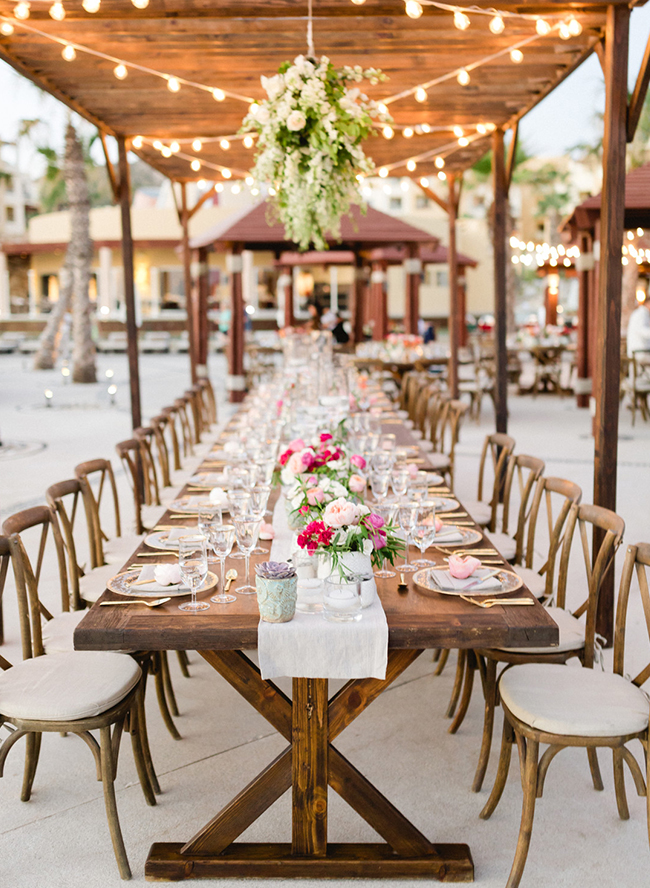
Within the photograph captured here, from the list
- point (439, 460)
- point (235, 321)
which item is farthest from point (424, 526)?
point (235, 321)

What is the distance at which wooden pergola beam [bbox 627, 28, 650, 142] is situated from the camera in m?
4.07

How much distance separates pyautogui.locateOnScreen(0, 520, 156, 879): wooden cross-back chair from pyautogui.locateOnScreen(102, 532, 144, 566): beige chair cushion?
941mm

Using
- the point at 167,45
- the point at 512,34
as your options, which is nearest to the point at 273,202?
Result: the point at 167,45

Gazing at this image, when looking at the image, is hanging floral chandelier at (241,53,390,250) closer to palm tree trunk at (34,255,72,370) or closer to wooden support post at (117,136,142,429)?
wooden support post at (117,136,142,429)

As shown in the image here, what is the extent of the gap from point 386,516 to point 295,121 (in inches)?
87.0

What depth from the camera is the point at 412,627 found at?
2443 mm

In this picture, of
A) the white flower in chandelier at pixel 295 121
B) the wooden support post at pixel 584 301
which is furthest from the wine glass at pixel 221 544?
the wooden support post at pixel 584 301

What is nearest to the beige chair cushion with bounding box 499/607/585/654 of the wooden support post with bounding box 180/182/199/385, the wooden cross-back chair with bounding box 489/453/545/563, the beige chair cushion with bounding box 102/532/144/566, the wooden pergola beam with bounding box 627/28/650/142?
the wooden cross-back chair with bounding box 489/453/545/563

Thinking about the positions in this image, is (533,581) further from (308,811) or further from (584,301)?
(584,301)

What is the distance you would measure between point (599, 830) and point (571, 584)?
8.07 ft

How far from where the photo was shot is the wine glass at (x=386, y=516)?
279cm

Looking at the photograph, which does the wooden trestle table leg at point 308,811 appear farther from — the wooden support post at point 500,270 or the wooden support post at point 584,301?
the wooden support post at point 584,301

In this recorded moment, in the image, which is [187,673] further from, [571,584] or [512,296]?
[512,296]

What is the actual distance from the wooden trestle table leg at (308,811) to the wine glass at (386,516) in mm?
362
